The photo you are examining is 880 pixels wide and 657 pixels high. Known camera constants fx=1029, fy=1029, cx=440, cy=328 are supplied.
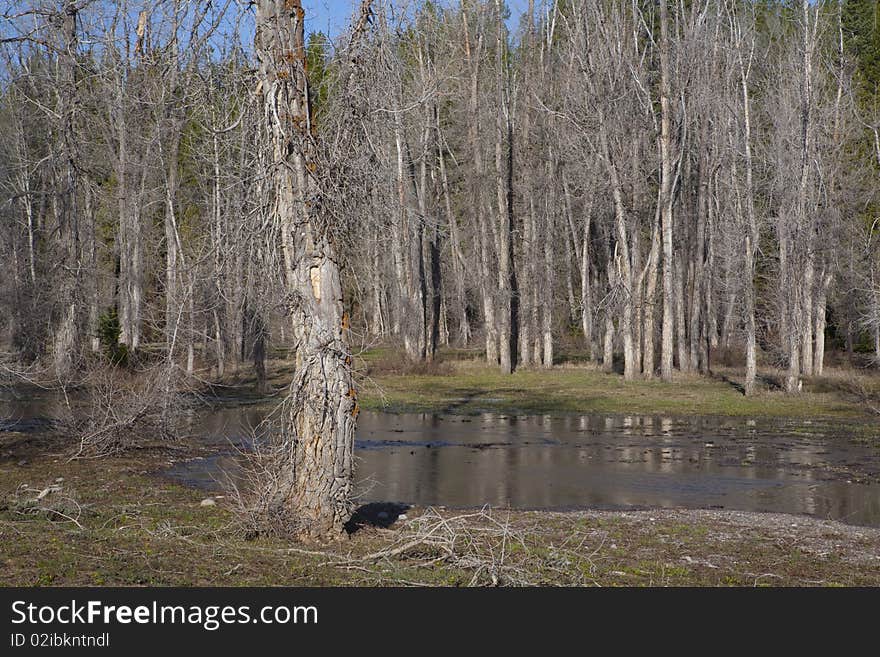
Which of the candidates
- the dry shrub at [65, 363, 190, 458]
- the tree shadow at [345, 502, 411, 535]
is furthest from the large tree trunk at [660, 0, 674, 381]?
the tree shadow at [345, 502, 411, 535]

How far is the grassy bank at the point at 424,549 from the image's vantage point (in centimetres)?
823

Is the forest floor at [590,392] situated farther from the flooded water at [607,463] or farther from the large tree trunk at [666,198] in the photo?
the flooded water at [607,463]

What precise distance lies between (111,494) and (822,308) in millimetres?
34980

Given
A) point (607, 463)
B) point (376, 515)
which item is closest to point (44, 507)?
point (376, 515)

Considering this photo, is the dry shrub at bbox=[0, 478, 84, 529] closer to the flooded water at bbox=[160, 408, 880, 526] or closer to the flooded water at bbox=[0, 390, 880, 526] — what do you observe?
the flooded water at bbox=[0, 390, 880, 526]

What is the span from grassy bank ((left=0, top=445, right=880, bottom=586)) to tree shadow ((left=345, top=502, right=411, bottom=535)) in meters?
0.07

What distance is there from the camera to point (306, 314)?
392 inches

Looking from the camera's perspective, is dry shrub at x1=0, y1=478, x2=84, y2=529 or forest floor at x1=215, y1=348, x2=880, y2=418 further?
forest floor at x1=215, y1=348, x2=880, y2=418

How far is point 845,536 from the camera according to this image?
12.2 m

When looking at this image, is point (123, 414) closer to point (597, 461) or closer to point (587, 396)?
point (597, 461)

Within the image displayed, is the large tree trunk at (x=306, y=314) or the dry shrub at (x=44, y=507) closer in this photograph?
the large tree trunk at (x=306, y=314)

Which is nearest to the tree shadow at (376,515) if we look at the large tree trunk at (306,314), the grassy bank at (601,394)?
the large tree trunk at (306,314)

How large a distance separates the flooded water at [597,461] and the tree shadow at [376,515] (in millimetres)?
366

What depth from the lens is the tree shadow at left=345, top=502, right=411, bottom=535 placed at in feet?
35.8
